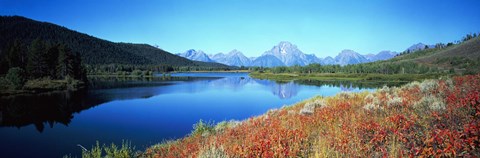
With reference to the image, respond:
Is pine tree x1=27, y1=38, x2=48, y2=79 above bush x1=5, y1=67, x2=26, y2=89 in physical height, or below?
above

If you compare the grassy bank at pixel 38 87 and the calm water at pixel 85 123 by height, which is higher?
the grassy bank at pixel 38 87

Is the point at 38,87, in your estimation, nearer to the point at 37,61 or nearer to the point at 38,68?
the point at 37,61

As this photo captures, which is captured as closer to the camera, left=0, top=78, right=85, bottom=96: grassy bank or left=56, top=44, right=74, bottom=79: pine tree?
left=0, top=78, right=85, bottom=96: grassy bank

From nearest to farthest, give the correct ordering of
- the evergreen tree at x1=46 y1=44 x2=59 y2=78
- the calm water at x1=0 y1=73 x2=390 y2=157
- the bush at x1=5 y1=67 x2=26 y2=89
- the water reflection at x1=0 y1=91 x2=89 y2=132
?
1. the calm water at x1=0 y1=73 x2=390 y2=157
2. the water reflection at x1=0 y1=91 x2=89 y2=132
3. the bush at x1=5 y1=67 x2=26 y2=89
4. the evergreen tree at x1=46 y1=44 x2=59 y2=78

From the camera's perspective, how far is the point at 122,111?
138 feet

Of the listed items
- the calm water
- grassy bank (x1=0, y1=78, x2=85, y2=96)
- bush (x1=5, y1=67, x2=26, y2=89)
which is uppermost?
bush (x1=5, y1=67, x2=26, y2=89)

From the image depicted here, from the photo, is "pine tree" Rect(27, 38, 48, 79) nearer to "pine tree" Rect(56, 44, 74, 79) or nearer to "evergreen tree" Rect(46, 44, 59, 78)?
"evergreen tree" Rect(46, 44, 59, 78)

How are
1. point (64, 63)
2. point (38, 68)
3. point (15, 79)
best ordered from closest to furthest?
point (15, 79), point (38, 68), point (64, 63)

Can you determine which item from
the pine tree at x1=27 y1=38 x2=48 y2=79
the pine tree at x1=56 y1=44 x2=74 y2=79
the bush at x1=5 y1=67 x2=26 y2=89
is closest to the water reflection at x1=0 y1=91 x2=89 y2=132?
the bush at x1=5 y1=67 x2=26 y2=89

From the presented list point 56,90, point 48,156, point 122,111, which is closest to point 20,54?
point 56,90

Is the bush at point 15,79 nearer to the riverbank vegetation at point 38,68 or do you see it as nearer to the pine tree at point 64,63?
the riverbank vegetation at point 38,68

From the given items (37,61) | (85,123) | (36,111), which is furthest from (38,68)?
(85,123)

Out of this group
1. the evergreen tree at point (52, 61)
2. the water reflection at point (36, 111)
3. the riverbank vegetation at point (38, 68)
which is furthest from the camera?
the evergreen tree at point (52, 61)

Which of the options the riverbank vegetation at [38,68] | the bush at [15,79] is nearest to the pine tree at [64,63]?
the riverbank vegetation at [38,68]
